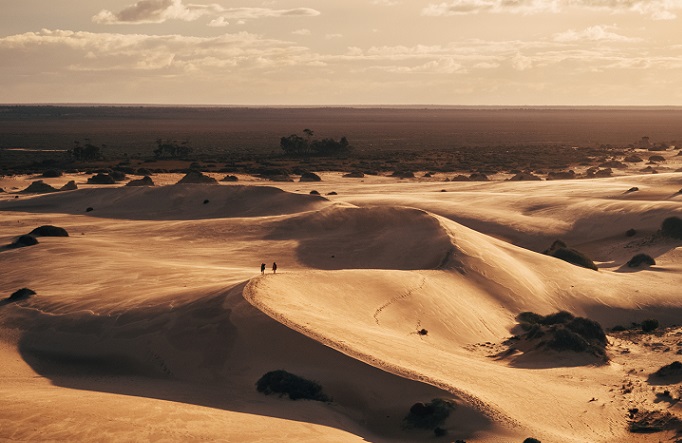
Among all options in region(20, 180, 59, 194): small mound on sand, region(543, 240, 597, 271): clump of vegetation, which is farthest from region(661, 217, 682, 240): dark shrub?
region(20, 180, 59, 194): small mound on sand

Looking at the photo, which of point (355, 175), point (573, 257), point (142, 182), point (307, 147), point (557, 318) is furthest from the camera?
point (307, 147)

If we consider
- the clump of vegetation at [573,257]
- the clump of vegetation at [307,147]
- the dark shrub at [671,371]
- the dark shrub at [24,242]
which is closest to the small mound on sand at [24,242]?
the dark shrub at [24,242]

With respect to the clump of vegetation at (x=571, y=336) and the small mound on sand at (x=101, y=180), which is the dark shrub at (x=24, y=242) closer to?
the clump of vegetation at (x=571, y=336)

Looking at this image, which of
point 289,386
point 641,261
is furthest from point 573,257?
point 289,386

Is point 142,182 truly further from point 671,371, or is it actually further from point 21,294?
point 671,371

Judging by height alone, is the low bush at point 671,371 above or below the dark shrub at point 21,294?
below

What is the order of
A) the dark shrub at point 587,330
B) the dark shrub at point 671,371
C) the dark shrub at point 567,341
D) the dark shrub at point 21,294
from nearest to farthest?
the dark shrub at point 671,371
the dark shrub at point 567,341
the dark shrub at point 587,330
the dark shrub at point 21,294
